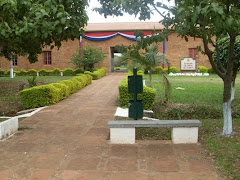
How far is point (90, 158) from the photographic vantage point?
166 inches

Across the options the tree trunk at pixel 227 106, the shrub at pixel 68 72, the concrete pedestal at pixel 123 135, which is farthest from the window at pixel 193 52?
the concrete pedestal at pixel 123 135

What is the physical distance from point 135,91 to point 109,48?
2415cm

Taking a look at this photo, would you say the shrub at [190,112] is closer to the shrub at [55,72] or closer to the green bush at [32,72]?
the shrub at [55,72]

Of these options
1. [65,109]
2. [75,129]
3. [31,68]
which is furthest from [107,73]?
[75,129]

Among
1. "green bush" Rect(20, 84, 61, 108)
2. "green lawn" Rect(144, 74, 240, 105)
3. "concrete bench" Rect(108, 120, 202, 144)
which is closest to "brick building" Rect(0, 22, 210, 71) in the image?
"green lawn" Rect(144, 74, 240, 105)

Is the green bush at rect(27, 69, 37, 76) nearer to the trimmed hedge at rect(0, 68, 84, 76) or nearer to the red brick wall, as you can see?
the trimmed hedge at rect(0, 68, 84, 76)

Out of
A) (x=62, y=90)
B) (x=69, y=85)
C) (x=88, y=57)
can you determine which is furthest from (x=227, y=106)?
(x=88, y=57)

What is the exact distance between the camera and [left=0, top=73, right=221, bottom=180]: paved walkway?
362cm

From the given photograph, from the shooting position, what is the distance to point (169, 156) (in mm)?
4293

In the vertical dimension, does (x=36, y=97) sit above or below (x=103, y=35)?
below

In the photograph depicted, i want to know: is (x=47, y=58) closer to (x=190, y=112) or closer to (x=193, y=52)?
(x=193, y=52)

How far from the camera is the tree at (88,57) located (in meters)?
26.3

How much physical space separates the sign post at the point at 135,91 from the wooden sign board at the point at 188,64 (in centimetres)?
2067

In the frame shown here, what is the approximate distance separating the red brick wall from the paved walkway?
2292 centimetres
